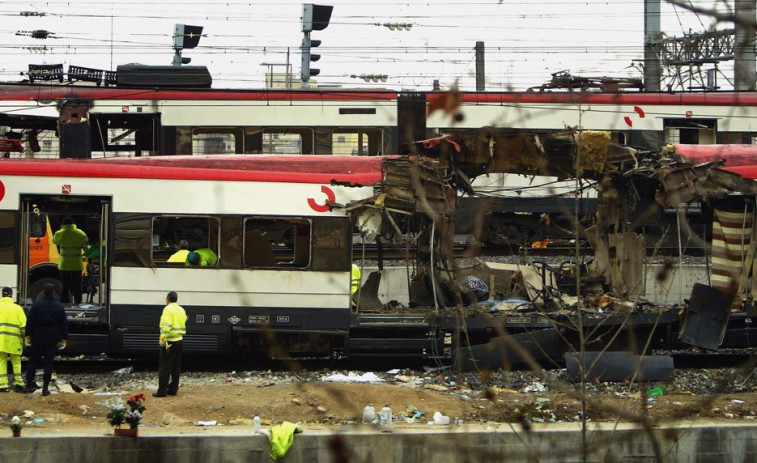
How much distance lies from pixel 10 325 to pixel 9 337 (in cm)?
16

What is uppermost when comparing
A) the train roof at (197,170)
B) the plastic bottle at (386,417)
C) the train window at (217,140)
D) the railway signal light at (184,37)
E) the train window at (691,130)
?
the railway signal light at (184,37)

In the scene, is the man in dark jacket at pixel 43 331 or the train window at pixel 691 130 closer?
the man in dark jacket at pixel 43 331

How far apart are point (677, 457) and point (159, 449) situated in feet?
16.8

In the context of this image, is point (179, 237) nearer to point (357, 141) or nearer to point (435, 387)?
point (435, 387)

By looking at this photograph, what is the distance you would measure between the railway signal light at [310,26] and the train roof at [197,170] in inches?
470

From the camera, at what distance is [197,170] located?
1398 centimetres

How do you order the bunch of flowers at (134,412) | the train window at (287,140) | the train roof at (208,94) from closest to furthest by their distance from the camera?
the bunch of flowers at (134,412) < the train roof at (208,94) < the train window at (287,140)

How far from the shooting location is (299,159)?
15.1 m

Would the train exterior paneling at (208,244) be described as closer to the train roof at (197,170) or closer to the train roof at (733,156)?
the train roof at (197,170)

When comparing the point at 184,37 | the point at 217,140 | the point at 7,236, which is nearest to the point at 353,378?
the point at 7,236

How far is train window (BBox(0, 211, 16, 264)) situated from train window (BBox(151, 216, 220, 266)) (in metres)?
1.99

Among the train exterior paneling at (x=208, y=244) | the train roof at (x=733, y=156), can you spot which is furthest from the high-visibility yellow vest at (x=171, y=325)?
the train roof at (x=733, y=156)

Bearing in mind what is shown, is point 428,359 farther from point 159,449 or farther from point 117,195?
point 159,449

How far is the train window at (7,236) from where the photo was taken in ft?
45.0
